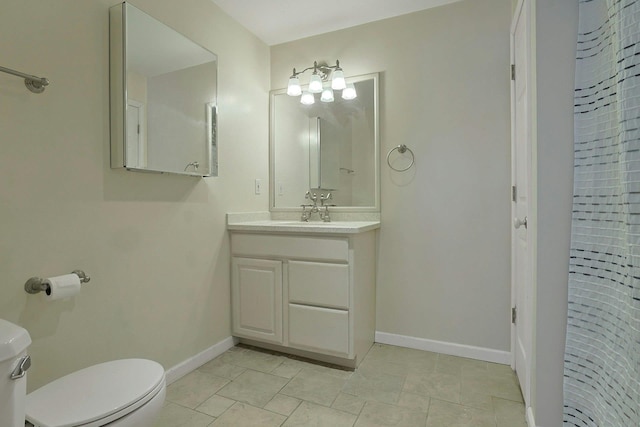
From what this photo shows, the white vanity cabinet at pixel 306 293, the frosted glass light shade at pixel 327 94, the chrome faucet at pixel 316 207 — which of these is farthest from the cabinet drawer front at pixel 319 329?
the frosted glass light shade at pixel 327 94

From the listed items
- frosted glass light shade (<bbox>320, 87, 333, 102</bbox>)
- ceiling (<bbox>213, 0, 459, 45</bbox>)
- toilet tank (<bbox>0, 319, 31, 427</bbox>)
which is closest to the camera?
toilet tank (<bbox>0, 319, 31, 427</bbox>)

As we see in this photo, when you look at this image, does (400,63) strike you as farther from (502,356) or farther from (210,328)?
(210,328)

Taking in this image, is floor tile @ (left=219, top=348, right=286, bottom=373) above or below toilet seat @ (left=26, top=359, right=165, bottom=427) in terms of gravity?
below

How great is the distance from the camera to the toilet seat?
3.15 feet

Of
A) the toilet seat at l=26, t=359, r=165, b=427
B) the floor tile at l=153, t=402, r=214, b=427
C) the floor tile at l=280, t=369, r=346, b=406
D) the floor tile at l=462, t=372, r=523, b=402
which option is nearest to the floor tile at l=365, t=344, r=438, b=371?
the floor tile at l=462, t=372, r=523, b=402

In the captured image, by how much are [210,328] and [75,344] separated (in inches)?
33.2

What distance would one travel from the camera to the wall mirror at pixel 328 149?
7.97 feet

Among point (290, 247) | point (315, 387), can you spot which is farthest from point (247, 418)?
point (290, 247)

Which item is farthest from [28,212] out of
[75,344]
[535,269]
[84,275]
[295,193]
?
[535,269]

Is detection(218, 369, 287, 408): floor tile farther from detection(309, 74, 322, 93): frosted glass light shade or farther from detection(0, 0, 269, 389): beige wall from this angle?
detection(309, 74, 322, 93): frosted glass light shade

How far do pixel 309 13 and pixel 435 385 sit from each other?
254 cm

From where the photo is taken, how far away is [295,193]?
106 inches

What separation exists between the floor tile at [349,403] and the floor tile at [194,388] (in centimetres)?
66

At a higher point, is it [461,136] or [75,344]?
[461,136]
